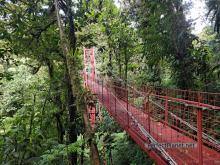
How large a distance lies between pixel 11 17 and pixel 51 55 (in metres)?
1.03

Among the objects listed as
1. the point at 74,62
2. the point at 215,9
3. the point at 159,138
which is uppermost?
the point at 215,9

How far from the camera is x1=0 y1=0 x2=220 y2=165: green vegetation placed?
344cm

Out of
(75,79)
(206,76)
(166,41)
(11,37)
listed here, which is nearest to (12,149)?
(75,79)

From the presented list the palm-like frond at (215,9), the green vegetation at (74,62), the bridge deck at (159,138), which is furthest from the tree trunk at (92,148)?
the palm-like frond at (215,9)

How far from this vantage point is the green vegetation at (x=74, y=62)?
3441 millimetres

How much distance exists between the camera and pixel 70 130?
4.62m

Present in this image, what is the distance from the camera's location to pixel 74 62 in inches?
135

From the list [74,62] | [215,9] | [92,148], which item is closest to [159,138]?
[92,148]

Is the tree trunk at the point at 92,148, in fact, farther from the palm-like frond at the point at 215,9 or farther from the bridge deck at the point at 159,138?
the palm-like frond at the point at 215,9

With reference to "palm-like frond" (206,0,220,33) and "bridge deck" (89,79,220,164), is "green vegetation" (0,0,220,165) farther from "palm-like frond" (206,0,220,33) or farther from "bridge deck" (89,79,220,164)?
"bridge deck" (89,79,220,164)

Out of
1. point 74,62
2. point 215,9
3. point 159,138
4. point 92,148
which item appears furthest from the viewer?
point 215,9

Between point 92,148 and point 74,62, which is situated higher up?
point 74,62

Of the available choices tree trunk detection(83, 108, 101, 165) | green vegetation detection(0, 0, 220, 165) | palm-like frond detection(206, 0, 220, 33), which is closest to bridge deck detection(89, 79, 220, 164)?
green vegetation detection(0, 0, 220, 165)

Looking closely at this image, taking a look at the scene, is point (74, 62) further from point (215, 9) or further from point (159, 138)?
point (215, 9)
